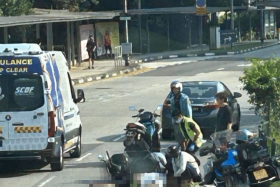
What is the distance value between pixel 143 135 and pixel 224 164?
2.30 m

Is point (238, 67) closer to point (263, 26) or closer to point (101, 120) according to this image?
point (101, 120)

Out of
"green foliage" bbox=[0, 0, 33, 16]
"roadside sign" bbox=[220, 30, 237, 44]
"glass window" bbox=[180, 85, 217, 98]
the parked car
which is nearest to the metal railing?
"green foliage" bbox=[0, 0, 33, 16]

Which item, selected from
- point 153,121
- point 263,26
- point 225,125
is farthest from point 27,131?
point 263,26

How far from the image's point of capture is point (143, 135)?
1152 centimetres

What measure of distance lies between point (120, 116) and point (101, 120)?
791 millimetres

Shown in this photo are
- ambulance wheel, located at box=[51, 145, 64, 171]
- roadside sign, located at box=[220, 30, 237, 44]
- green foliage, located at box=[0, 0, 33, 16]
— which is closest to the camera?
ambulance wheel, located at box=[51, 145, 64, 171]

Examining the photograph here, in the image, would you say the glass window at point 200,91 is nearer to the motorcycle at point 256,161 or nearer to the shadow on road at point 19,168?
the shadow on road at point 19,168

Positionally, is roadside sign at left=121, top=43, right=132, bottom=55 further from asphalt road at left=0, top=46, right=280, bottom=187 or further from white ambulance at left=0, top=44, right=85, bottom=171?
white ambulance at left=0, top=44, right=85, bottom=171

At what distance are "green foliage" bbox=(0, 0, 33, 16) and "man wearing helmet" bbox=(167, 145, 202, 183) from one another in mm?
34571

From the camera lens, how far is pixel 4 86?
42.8 ft

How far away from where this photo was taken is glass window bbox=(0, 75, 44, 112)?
13.0 metres

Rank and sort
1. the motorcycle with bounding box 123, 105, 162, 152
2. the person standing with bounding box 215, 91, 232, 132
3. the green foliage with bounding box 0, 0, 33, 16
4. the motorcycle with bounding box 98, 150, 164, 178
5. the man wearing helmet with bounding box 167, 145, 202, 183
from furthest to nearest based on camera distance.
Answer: the green foliage with bounding box 0, 0, 33, 16 < the person standing with bounding box 215, 91, 232, 132 < the motorcycle with bounding box 123, 105, 162, 152 < the man wearing helmet with bounding box 167, 145, 202, 183 < the motorcycle with bounding box 98, 150, 164, 178

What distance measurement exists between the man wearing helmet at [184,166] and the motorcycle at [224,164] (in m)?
0.27

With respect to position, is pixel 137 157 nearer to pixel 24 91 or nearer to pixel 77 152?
pixel 24 91
